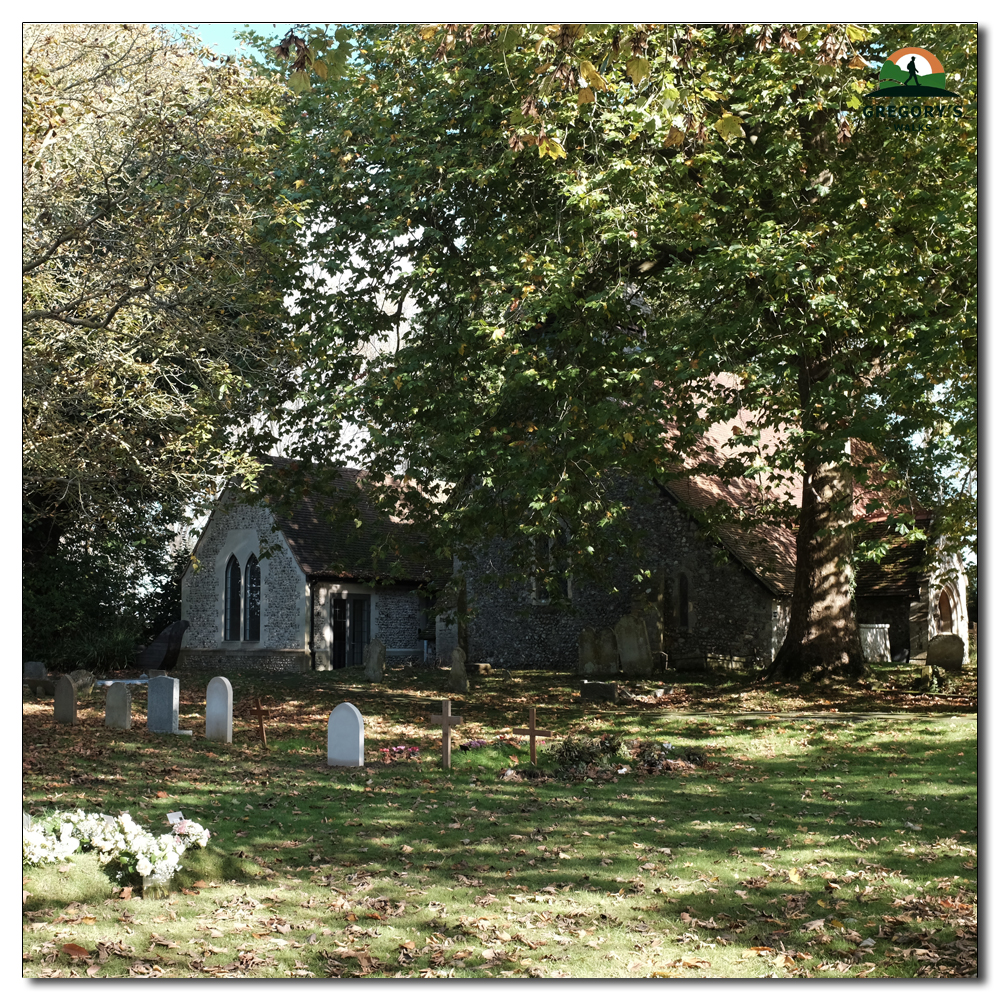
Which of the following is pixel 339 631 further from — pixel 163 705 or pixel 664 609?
pixel 163 705

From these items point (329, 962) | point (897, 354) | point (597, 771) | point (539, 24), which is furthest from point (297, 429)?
point (329, 962)

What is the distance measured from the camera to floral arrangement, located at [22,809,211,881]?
594 cm

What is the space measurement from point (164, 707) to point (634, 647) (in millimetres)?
Answer: 10745

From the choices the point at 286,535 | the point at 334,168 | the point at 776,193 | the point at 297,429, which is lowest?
the point at 286,535

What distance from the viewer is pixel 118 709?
526 inches

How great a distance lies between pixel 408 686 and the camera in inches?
803

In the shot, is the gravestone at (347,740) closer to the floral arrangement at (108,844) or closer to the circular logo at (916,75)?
the floral arrangement at (108,844)

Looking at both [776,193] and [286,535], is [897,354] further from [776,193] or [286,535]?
[286,535]

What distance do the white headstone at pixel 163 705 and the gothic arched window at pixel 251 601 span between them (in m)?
14.3

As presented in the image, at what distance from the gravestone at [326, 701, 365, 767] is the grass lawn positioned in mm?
215

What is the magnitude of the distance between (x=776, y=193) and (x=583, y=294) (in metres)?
2.85

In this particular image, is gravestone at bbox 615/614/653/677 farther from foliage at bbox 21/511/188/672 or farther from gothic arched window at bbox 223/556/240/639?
gothic arched window at bbox 223/556/240/639

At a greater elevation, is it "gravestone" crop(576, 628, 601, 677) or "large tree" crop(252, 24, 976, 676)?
"large tree" crop(252, 24, 976, 676)

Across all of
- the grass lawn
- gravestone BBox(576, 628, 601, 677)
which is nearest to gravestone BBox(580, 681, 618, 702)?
the grass lawn
